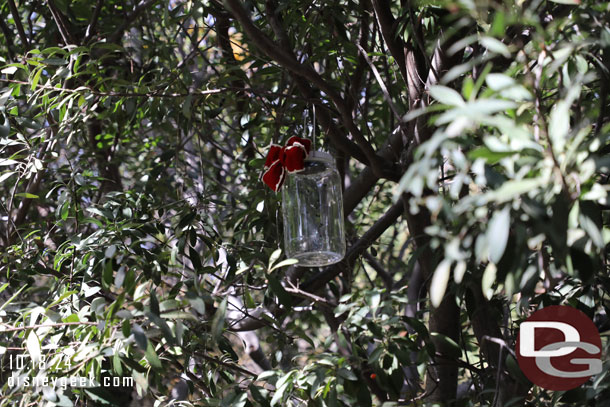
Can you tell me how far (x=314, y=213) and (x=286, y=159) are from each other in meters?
0.51

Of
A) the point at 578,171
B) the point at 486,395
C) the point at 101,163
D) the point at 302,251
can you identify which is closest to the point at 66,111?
the point at 302,251

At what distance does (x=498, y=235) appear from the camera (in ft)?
3.87

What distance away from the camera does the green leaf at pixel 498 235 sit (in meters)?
1.17

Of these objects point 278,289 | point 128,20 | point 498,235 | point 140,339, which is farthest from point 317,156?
point 128,20

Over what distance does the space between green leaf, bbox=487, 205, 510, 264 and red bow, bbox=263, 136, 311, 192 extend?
1.11 m

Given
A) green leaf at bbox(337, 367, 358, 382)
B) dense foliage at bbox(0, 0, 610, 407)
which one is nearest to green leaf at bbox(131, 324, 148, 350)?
dense foliage at bbox(0, 0, 610, 407)

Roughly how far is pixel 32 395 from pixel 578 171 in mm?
1400

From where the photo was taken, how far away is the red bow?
7.47 ft

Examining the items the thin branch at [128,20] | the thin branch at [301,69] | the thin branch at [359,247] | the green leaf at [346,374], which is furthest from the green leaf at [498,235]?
the thin branch at [128,20]

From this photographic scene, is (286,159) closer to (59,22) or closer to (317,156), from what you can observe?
(317,156)

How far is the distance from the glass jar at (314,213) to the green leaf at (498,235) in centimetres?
133

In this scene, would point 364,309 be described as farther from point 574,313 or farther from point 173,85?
point 173,85

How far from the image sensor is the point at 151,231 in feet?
8.38

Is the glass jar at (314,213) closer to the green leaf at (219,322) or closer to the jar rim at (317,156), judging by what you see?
the jar rim at (317,156)
